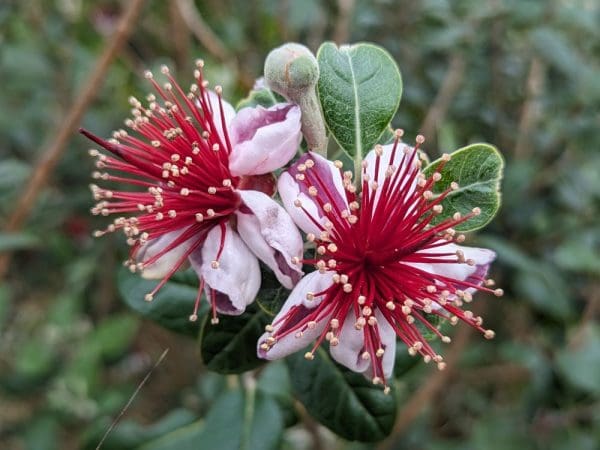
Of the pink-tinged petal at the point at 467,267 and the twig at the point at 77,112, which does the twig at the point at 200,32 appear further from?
the pink-tinged petal at the point at 467,267

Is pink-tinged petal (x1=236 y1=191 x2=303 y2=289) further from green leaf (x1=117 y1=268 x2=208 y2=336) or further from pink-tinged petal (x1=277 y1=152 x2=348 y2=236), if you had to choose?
green leaf (x1=117 y1=268 x2=208 y2=336)

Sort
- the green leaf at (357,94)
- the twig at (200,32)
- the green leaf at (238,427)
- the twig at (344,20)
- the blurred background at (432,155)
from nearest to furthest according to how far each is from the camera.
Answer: the green leaf at (357,94)
the green leaf at (238,427)
the blurred background at (432,155)
the twig at (344,20)
the twig at (200,32)

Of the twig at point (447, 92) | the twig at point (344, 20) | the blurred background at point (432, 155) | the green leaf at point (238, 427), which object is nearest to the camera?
the green leaf at point (238, 427)

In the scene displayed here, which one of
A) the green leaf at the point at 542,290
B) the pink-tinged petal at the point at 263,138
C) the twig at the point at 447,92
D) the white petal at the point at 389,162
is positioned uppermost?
the pink-tinged petal at the point at 263,138

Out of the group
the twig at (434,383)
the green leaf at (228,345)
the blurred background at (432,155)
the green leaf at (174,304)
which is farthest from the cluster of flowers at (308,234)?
the twig at (434,383)

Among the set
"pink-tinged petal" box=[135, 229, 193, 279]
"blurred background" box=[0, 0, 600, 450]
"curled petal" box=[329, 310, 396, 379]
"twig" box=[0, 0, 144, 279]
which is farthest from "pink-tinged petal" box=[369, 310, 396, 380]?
"twig" box=[0, 0, 144, 279]

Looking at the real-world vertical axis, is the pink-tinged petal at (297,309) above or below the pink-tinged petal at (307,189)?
below
